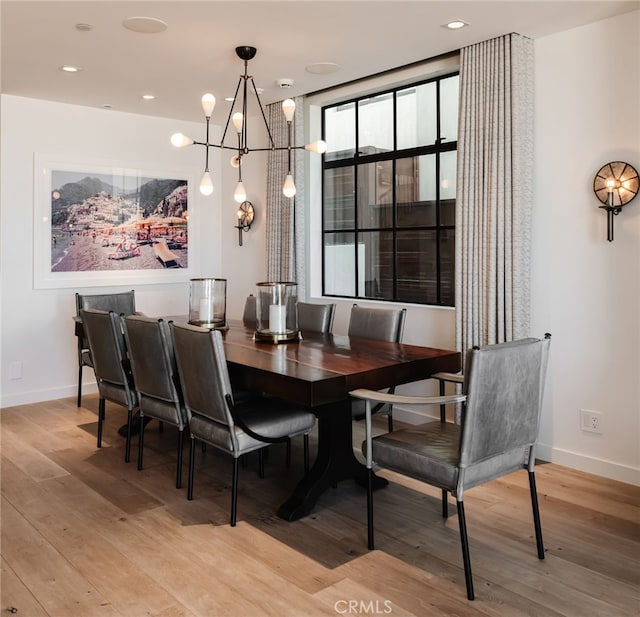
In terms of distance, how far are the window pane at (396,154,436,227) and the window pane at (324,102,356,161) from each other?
2.08 ft

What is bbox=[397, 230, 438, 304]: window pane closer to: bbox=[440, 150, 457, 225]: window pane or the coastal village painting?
bbox=[440, 150, 457, 225]: window pane

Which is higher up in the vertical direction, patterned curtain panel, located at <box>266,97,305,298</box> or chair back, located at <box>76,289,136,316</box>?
patterned curtain panel, located at <box>266,97,305,298</box>

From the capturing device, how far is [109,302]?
214 inches

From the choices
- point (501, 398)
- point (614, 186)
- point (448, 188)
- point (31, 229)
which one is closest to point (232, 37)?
point (448, 188)

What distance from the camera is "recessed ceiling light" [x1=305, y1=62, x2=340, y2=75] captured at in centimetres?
455

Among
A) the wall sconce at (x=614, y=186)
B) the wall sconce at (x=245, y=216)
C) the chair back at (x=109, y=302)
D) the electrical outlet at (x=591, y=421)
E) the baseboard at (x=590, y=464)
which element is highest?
the wall sconce at (x=245, y=216)

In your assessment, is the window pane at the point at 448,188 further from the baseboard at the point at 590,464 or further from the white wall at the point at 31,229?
the white wall at the point at 31,229

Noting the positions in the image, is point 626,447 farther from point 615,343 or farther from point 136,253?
point 136,253

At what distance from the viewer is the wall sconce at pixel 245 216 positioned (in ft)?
20.9

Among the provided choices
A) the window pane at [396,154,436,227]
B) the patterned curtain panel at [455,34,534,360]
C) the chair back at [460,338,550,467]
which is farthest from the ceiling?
the chair back at [460,338,550,467]

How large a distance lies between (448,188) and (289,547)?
9.83 ft

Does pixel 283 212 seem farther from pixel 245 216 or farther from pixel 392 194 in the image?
pixel 392 194

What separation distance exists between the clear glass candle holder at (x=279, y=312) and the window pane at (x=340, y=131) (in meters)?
2.14

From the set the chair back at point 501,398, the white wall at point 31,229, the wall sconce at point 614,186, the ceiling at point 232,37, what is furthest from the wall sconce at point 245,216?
the chair back at point 501,398
